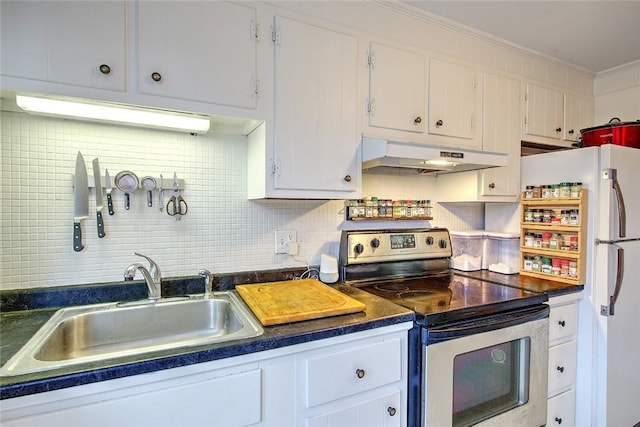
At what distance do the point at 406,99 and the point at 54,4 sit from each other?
1.47 metres

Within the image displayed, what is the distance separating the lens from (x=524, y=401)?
154 cm

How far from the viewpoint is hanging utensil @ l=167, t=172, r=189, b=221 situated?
1.49 metres

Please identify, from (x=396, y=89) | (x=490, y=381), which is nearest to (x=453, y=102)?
(x=396, y=89)

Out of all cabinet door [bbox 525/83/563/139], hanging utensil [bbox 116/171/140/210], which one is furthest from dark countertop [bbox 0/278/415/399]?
cabinet door [bbox 525/83/563/139]

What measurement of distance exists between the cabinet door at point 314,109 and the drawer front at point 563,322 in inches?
51.2

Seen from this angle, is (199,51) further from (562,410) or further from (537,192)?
(562,410)

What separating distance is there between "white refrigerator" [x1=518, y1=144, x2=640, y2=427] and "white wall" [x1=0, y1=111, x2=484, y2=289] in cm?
140

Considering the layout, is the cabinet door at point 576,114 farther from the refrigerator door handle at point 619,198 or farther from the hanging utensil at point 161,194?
the hanging utensil at point 161,194

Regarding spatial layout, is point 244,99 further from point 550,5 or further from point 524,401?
point 524,401

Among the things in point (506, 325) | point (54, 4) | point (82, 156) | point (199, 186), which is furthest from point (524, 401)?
point (54, 4)

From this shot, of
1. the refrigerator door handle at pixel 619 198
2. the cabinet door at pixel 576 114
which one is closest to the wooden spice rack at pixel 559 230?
the refrigerator door handle at pixel 619 198

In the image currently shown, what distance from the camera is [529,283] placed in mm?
1811

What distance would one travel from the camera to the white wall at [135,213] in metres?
1.26

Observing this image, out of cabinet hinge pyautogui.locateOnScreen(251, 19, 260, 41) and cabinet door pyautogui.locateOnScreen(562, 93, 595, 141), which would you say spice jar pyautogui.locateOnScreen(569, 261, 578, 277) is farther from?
cabinet hinge pyautogui.locateOnScreen(251, 19, 260, 41)
